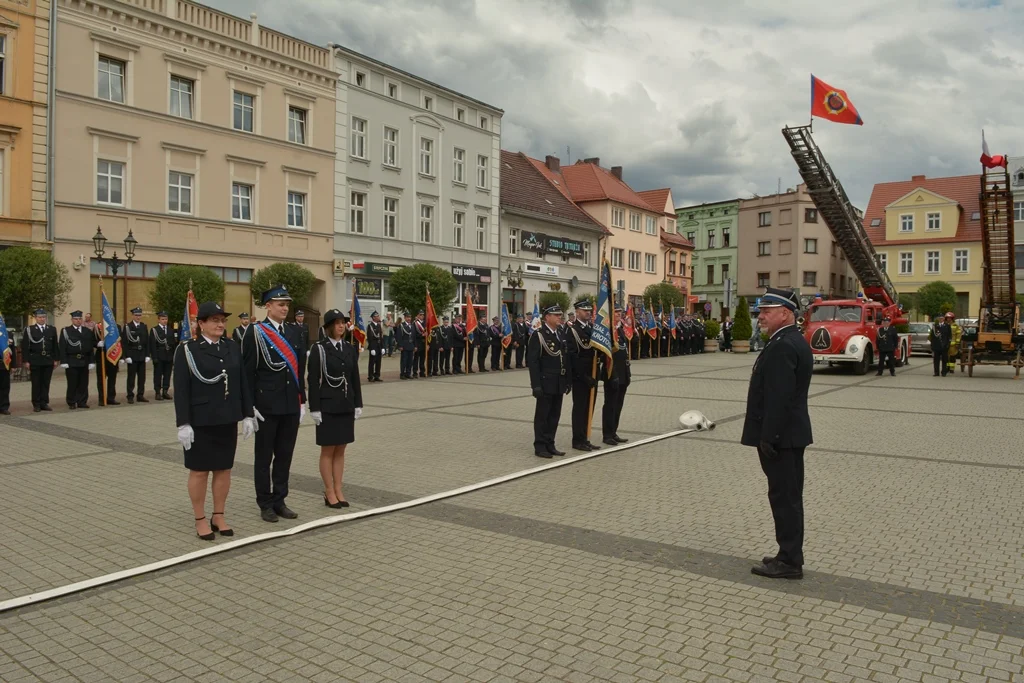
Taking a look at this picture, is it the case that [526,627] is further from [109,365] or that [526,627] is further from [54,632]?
[109,365]

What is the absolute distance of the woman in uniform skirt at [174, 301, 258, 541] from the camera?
613 cm

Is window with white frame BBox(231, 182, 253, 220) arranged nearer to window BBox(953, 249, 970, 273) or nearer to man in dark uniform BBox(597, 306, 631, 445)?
man in dark uniform BBox(597, 306, 631, 445)

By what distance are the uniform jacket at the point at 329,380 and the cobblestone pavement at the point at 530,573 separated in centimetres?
94

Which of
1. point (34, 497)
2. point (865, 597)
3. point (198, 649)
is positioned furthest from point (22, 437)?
point (865, 597)

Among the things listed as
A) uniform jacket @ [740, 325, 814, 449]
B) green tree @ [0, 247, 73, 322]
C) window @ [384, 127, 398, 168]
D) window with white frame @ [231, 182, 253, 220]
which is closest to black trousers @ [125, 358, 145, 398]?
green tree @ [0, 247, 73, 322]

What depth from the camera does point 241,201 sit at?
101 ft

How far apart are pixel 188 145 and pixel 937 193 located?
62.6 metres

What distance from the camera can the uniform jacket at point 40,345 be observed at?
1495cm

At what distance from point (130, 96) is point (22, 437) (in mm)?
19262

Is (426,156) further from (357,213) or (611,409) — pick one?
(611,409)

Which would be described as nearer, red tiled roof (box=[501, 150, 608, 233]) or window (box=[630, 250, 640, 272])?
red tiled roof (box=[501, 150, 608, 233])

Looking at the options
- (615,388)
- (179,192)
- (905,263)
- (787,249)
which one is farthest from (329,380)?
(905,263)

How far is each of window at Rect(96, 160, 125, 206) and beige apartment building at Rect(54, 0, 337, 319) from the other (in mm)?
35

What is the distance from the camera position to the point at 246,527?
21.8 ft
